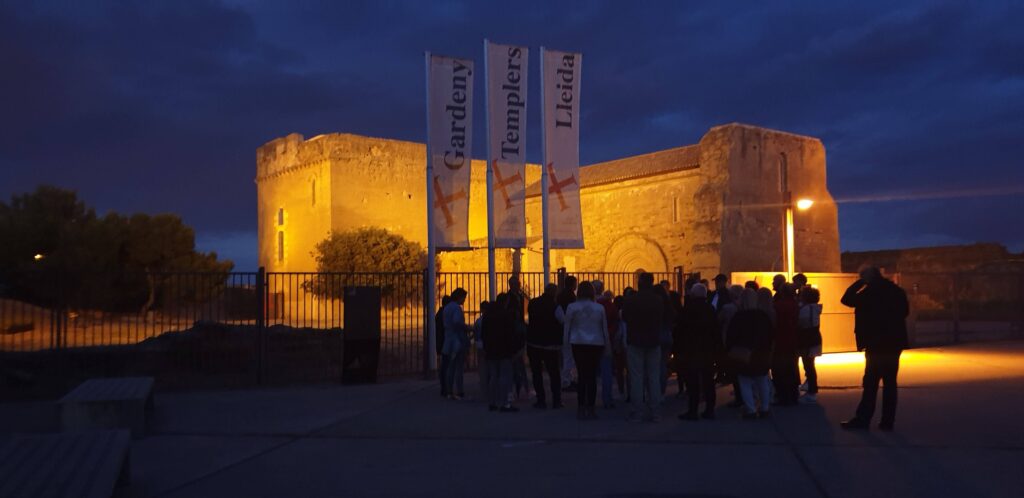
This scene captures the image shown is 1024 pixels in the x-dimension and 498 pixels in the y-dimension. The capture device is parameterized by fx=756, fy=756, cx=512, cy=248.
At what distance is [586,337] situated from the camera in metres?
8.78

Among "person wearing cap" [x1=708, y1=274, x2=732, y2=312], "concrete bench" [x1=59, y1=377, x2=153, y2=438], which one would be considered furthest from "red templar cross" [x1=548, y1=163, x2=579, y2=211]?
"concrete bench" [x1=59, y1=377, x2=153, y2=438]

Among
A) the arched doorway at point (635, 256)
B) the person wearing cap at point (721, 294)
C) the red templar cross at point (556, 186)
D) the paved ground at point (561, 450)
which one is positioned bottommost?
the paved ground at point (561, 450)

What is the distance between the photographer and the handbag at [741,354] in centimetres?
855

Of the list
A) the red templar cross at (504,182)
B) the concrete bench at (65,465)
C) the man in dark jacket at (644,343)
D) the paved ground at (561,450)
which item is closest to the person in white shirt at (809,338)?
the paved ground at (561,450)

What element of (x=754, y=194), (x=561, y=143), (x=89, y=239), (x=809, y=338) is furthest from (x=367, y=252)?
(x=809, y=338)

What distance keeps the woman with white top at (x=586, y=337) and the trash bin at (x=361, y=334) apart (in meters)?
4.25

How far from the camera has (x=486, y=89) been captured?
13.5 m

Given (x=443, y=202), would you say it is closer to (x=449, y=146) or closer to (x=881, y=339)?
(x=449, y=146)

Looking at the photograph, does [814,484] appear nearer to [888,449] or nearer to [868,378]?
[888,449]

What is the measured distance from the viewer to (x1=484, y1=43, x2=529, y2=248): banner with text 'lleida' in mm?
13594

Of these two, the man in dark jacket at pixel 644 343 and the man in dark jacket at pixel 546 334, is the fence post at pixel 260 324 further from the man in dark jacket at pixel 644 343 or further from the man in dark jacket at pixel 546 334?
the man in dark jacket at pixel 644 343

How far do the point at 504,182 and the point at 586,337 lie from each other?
18.0 feet

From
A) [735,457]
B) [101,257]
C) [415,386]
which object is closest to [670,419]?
[735,457]

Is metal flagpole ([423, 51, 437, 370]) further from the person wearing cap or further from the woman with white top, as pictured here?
the person wearing cap
